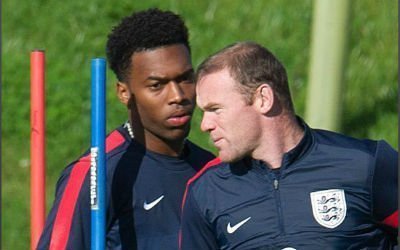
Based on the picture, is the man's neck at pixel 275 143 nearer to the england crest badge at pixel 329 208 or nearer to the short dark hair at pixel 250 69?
the short dark hair at pixel 250 69

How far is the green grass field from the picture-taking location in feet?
30.2

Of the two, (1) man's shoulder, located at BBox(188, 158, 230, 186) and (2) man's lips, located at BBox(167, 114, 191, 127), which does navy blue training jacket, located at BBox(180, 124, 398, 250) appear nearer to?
(1) man's shoulder, located at BBox(188, 158, 230, 186)

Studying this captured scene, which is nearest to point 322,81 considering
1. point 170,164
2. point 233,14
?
point 170,164

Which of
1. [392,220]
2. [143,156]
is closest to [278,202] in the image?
[392,220]

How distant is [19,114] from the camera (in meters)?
Result: 9.87

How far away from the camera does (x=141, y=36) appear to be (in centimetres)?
543

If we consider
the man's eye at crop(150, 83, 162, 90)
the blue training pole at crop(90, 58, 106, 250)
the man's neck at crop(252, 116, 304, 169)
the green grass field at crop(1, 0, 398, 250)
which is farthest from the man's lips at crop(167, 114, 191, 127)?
the green grass field at crop(1, 0, 398, 250)

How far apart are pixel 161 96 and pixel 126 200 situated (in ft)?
1.46

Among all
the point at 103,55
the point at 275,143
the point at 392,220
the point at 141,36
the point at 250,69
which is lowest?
the point at 392,220

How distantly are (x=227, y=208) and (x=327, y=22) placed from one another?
1796mm

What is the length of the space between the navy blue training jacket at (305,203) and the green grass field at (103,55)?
4.11 m

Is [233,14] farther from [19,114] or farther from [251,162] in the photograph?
[251,162]

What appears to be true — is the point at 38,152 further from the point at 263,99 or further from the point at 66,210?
the point at 263,99

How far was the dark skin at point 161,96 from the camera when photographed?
529cm
